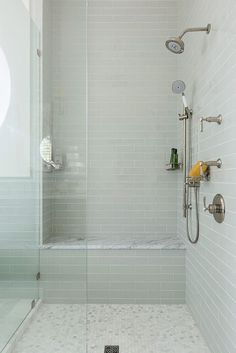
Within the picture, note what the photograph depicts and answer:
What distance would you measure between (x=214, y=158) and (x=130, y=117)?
4.51ft

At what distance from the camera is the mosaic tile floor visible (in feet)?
6.06

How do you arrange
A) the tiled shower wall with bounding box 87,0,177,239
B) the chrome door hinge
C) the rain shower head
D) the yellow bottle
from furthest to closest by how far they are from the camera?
1. the tiled shower wall with bounding box 87,0,177,239
2. the chrome door hinge
3. the rain shower head
4. the yellow bottle

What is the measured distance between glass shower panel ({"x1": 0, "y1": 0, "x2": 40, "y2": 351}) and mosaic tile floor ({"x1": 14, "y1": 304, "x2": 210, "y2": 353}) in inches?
6.2

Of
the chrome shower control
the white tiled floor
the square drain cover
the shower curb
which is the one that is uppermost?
the chrome shower control

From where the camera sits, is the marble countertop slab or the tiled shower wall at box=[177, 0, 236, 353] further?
the marble countertop slab

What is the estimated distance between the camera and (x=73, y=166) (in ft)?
7.98

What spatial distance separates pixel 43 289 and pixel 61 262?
0.74 feet

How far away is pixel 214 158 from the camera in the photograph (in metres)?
1.83

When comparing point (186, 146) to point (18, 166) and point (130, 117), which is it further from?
point (18, 166)

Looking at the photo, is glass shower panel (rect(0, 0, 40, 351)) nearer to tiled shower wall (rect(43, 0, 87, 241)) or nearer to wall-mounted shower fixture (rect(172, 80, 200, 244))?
tiled shower wall (rect(43, 0, 87, 241))

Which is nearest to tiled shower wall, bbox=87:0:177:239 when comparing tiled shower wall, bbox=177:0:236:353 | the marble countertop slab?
the marble countertop slab

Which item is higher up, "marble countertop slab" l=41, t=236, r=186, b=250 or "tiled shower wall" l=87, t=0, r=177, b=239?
"tiled shower wall" l=87, t=0, r=177, b=239

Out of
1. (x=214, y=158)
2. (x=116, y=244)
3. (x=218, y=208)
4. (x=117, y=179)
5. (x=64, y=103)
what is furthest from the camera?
(x=117, y=179)

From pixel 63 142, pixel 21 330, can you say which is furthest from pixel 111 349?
pixel 63 142
